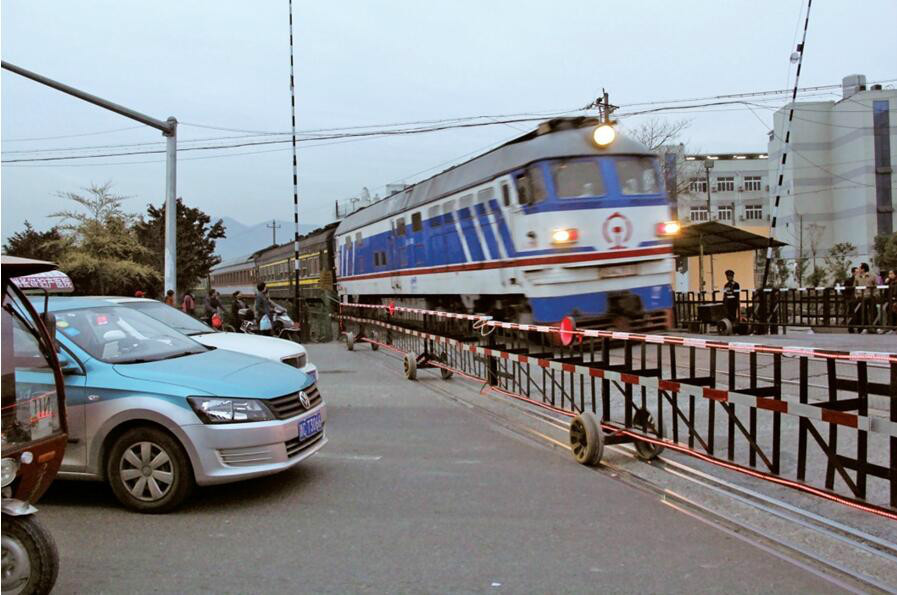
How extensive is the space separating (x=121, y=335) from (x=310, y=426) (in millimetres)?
1732

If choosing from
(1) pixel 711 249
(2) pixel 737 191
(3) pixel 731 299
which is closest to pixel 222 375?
(3) pixel 731 299

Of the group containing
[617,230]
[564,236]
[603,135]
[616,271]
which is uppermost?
[603,135]

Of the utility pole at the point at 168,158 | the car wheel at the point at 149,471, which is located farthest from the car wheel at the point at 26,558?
the utility pole at the point at 168,158

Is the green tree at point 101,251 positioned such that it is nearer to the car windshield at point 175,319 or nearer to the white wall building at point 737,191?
the car windshield at point 175,319

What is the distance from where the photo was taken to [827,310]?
54.2 feet

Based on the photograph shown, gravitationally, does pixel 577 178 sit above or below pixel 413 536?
above

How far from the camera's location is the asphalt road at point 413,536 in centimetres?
361

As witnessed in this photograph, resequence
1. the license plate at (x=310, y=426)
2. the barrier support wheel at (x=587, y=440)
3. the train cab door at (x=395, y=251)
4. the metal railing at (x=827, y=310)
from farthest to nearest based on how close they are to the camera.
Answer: the train cab door at (x=395, y=251) → the metal railing at (x=827, y=310) → the barrier support wheel at (x=587, y=440) → the license plate at (x=310, y=426)

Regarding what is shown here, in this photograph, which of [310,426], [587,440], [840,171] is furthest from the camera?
[840,171]

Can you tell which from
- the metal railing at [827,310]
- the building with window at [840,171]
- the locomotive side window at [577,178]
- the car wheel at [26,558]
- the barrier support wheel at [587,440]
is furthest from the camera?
the building with window at [840,171]

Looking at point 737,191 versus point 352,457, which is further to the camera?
point 737,191

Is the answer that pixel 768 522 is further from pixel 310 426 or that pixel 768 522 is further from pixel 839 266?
pixel 839 266

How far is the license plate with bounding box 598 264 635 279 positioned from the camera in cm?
1127

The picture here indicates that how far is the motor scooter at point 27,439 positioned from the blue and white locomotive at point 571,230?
323 inches
